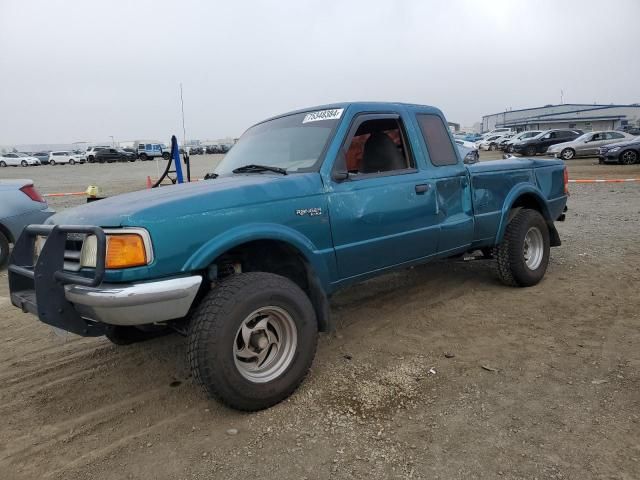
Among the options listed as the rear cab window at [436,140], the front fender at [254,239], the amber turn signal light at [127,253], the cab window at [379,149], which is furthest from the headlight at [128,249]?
the rear cab window at [436,140]

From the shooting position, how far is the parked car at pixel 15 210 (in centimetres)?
662

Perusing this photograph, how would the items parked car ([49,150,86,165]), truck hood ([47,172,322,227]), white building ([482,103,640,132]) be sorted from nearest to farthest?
truck hood ([47,172,322,227]) < parked car ([49,150,86,165]) < white building ([482,103,640,132])

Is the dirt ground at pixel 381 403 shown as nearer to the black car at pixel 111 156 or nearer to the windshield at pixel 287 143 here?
the windshield at pixel 287 143

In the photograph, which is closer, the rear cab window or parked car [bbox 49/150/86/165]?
the rear cab window

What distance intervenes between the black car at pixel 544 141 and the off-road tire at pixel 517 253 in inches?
976

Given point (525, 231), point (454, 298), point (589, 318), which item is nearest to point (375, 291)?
point (454, 298)

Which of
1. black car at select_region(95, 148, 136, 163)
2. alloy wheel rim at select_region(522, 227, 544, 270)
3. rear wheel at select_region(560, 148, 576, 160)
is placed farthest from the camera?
black car at select_region(95, 148, 136, 163)

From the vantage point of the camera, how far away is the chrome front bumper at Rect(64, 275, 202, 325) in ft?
8.18

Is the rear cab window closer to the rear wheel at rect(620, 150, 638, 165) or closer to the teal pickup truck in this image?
the teal pickup truck

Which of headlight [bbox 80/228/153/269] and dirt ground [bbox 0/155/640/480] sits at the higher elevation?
headlight [bbox 80/228/153/269]

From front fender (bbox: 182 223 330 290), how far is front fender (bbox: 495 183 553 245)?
2.27 metres

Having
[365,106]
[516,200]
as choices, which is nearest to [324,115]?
[365,106]

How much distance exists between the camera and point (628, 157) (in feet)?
65.6

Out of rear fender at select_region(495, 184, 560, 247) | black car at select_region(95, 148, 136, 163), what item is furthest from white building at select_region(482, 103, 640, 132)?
rear fender at select_region(495, 184, 560, 247)
